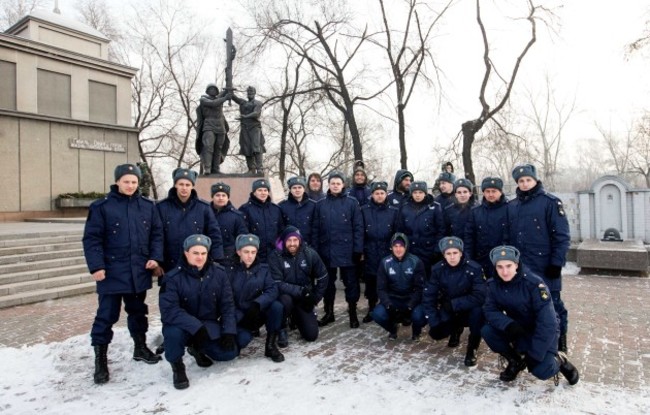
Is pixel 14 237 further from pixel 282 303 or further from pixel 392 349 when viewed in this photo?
pixel 392 349

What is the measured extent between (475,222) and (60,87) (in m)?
18.9

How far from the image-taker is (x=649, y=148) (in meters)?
37.6

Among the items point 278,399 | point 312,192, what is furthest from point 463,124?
point 278,399

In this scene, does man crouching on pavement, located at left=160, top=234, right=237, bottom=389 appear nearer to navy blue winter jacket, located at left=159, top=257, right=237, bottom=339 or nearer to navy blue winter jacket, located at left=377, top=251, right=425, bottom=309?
navy blue winter jacket, located at left=159, top=257, right=237, bottom=339

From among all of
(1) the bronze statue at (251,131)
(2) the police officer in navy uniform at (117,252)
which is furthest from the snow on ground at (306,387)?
(1) the bronze statue at (251,131)

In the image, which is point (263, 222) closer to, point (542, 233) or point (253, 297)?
point (253, 297)

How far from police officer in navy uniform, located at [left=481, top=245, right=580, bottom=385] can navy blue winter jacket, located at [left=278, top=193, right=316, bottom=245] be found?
2601 mm

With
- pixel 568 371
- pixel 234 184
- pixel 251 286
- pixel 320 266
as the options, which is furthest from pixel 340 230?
pixel 234 184

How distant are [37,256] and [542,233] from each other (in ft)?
30.4

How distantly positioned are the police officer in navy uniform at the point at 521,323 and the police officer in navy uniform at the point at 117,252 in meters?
3.21

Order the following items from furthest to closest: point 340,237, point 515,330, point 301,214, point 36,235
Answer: point 36,235
point 301,214
point 340,237
point 515,330

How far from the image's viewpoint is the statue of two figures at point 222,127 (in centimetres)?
994

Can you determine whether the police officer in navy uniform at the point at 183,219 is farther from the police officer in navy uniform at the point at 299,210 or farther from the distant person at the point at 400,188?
the distant person at the point at 400,188

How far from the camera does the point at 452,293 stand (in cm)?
471
